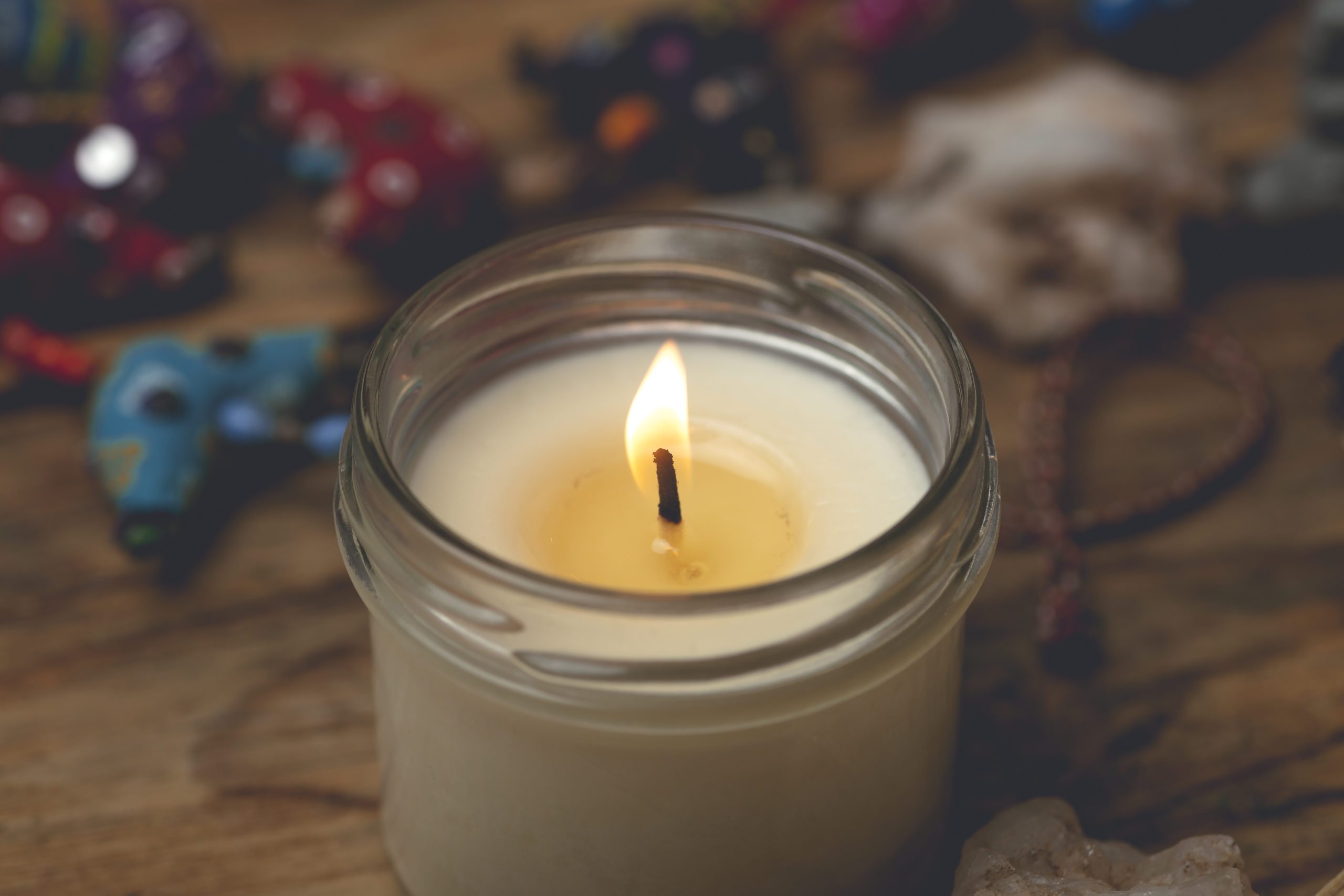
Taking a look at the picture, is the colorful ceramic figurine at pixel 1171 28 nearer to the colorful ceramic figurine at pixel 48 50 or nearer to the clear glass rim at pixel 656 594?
the clear glass rim at pixel 656 594

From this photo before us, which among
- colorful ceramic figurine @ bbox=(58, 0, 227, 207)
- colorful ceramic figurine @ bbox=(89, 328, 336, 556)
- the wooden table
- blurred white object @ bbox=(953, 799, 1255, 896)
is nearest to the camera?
blurred white object @ bbox=(953, 799, 1255, 896)

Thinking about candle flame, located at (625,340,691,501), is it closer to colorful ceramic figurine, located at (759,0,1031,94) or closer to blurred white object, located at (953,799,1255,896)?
blurred white object, located at (953,799,1255,896)

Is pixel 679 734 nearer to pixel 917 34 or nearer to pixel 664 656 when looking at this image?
pixel 664 656

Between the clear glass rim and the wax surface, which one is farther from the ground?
the clear glass rim

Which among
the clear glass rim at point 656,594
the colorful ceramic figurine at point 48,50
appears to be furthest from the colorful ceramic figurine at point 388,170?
the clear glass rim at point 656,594

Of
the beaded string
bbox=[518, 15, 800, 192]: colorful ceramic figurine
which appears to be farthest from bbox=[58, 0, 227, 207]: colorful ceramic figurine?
the beaded string

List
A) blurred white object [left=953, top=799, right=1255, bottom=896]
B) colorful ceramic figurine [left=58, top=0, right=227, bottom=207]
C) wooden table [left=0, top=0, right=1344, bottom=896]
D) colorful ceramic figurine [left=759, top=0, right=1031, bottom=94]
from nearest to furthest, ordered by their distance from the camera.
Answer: blurred white object [left=953, top=799, right=1255, bottom=896], wooden table [left=0, top=0, right=1344, bottom=896], colorful ceramic figurine [left=58, top=0, right=227, bottom=207], colorful ceramic figurine [left=759, top=0, right=1031, bottom=94]
